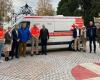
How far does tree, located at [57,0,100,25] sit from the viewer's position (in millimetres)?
45281

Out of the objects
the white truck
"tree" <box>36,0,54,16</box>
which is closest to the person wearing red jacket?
the white truck

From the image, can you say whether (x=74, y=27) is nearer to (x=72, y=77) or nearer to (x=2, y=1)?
(x=72, y=77)

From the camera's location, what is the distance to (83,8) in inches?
1895

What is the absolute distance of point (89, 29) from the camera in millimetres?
19156

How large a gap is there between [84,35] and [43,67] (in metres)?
6.43

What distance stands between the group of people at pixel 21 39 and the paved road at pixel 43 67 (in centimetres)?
63

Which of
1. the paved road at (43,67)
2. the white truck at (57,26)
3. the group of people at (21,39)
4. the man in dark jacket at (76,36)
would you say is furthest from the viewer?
the man in dark jacket at (76,36)

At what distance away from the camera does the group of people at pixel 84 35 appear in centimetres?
1911

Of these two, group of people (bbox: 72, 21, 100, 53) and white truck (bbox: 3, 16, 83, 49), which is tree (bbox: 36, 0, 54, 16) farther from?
group of people (bbox: 72, 21, 100, 53)

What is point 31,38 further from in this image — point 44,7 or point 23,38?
point 44,7

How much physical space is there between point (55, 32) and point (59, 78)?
8815 millimetres

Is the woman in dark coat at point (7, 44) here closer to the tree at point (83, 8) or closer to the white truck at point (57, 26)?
the white truck at point (57, 26)

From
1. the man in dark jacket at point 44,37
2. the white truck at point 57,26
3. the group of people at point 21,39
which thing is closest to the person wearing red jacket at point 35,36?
the group of people at point 21,39

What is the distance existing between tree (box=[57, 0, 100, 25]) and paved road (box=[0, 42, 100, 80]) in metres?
27.4
